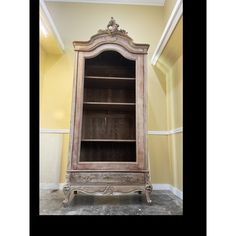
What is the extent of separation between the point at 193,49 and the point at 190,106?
0.75 feet

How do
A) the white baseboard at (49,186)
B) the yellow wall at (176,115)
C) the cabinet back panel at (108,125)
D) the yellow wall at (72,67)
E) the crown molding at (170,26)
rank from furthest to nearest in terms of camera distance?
the yellow wall at (72,67)
the white baseboard at (49,186)
the yellow wall at (176,115)
the cabinet back panel at (108,125)
the crown molding at (170,26)

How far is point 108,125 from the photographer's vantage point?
1684 millimetres

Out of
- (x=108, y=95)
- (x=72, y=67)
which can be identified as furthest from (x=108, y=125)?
(x=72, y=67)

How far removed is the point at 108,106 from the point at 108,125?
140 mm

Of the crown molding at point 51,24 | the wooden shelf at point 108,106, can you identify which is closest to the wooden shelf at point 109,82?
the wooden shelf at point 108,106

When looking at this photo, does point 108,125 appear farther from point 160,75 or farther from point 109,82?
point 160,75

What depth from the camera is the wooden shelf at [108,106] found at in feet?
5.21

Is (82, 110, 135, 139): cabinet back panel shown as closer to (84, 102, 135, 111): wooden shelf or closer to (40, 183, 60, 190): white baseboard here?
(84, 102, 135, 111): wooden shelf

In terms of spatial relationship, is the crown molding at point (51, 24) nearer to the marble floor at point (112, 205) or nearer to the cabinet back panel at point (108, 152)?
the cabinet back panel at point (108, 152)

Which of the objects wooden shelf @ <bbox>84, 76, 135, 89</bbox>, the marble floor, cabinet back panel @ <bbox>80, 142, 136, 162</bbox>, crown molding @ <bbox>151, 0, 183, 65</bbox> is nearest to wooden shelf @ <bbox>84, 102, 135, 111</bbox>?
wooden shelf @ <bbox>84, 76, 135, 89</bbox>

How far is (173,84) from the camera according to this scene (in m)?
1.88

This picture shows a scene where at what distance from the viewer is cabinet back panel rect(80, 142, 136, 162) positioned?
151 cm

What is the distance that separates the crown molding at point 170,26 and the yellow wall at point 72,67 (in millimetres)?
143
